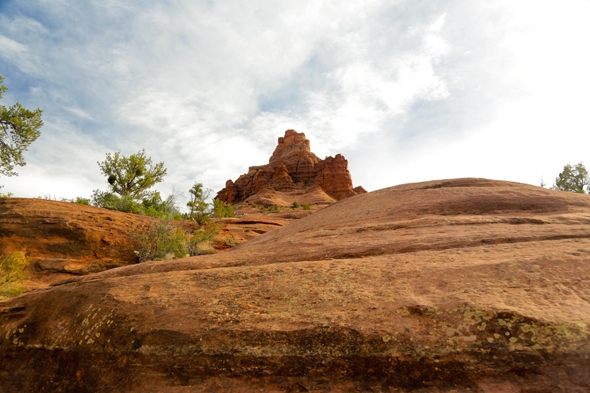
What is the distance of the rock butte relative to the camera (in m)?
2.66

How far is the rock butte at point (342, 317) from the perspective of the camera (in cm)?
266

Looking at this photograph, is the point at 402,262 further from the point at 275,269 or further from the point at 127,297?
the point at 127,297

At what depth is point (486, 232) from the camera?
488 cm

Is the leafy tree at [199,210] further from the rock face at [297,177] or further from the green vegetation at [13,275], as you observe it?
the rock face at [297,177]

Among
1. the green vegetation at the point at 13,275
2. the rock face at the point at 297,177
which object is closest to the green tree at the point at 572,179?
the rock face at the point at 297,177

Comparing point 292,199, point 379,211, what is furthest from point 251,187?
point 379,211

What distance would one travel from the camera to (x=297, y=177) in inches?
2537

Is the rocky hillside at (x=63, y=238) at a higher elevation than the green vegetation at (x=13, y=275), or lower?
higher

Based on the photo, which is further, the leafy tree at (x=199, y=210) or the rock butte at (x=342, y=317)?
the leafy tree at (x=199, y=210)

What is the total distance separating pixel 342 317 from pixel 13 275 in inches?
369

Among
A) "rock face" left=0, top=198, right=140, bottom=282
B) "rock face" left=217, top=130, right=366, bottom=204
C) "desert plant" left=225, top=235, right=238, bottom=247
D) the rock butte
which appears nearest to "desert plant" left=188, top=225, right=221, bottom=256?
"desert plant" left=225, top=235, right=238, bottom=247

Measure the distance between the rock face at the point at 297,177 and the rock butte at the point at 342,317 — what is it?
168 feet

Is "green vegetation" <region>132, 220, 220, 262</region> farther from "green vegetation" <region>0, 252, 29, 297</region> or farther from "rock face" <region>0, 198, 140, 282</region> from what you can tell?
"green vegetation" <region>0, 252, 29, 297</region>

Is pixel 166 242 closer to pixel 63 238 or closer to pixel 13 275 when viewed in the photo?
pixel 63 238
